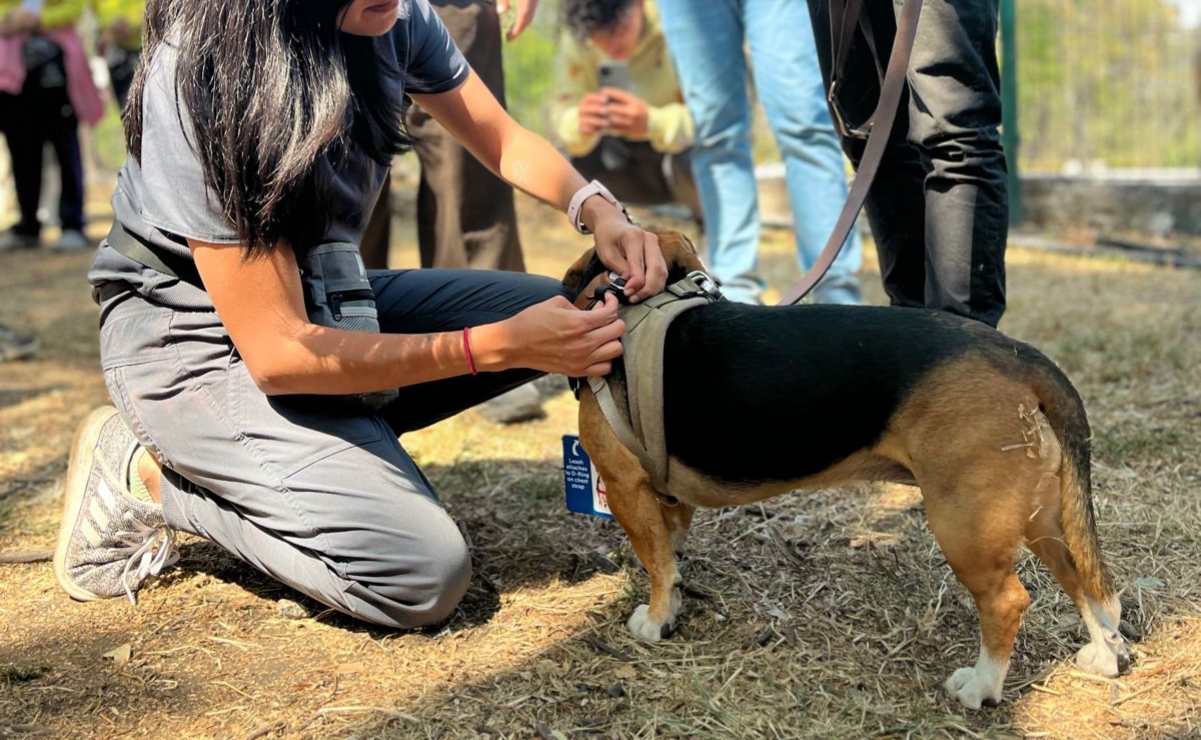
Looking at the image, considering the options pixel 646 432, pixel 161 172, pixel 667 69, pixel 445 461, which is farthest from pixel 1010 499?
pixel 667 69

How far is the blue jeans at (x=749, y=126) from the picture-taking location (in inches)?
174

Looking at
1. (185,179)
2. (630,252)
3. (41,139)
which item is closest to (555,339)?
(630,252)

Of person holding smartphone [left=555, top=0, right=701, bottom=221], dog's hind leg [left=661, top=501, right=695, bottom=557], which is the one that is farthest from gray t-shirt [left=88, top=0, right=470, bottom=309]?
person holding smartphone [left=555, top=0, right=701, bottom=221]

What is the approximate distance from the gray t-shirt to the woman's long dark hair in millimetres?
41

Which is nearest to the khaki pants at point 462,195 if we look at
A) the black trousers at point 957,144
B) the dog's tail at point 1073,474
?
the black trousers at point 957,144

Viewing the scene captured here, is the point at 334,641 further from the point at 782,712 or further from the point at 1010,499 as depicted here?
the point at 1010,499

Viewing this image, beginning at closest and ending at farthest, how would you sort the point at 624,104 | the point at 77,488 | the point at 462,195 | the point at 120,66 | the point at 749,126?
the point at 77,488, the point at 462,195, the point at 749,126, the point at 624,104, the point at 120,66

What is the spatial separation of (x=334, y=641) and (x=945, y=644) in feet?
4.57

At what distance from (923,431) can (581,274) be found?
36.4 inches

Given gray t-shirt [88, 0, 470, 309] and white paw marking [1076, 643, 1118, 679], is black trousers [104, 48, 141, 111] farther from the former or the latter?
white paw marking [1076, 643, 1118, 679]

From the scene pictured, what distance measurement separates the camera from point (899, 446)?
2344 mm

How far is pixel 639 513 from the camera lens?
266cm

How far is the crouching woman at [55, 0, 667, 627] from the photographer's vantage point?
2.44 m

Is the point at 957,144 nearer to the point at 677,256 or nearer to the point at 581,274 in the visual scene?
the point at 677,256
